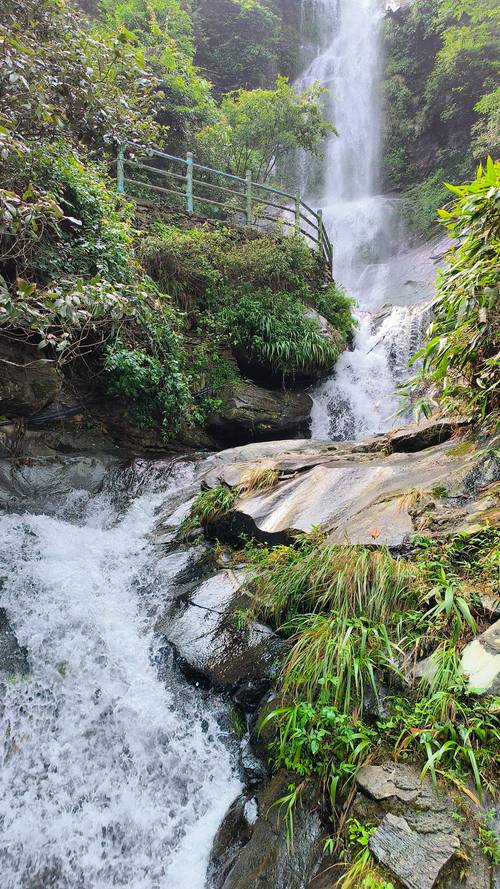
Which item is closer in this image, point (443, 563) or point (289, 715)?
point (289, 715)

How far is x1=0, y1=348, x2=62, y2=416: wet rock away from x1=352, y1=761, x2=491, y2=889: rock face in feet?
18.1

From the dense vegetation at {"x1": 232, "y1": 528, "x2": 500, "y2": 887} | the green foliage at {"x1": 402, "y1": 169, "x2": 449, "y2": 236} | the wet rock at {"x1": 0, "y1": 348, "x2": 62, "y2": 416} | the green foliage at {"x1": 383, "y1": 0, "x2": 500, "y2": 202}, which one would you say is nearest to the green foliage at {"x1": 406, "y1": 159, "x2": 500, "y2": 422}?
the dense vegetation at {"x1": 232, "y1": 528, "x2": 500, "y2": 887}

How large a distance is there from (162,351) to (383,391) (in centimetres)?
522

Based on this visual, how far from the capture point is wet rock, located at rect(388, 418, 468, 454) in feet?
16.3

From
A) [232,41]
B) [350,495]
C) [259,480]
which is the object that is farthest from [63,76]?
[232,41]

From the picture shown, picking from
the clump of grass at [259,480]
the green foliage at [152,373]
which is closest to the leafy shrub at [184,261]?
the green foliage at [152,373]

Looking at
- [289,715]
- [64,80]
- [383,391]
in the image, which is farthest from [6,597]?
[383,391]

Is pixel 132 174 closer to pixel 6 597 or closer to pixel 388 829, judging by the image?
pixel 6 597

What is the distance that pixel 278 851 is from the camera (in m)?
2.46

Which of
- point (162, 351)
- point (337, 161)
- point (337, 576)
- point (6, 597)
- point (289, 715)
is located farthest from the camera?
point (337, 161)

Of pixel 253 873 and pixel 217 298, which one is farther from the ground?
pixel 217 298

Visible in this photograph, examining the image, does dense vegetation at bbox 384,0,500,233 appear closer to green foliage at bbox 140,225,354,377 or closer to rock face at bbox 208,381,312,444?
green foliage at bbox 140,225,354,377

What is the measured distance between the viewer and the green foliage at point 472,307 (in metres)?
3.50

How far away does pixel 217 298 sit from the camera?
361 inches
